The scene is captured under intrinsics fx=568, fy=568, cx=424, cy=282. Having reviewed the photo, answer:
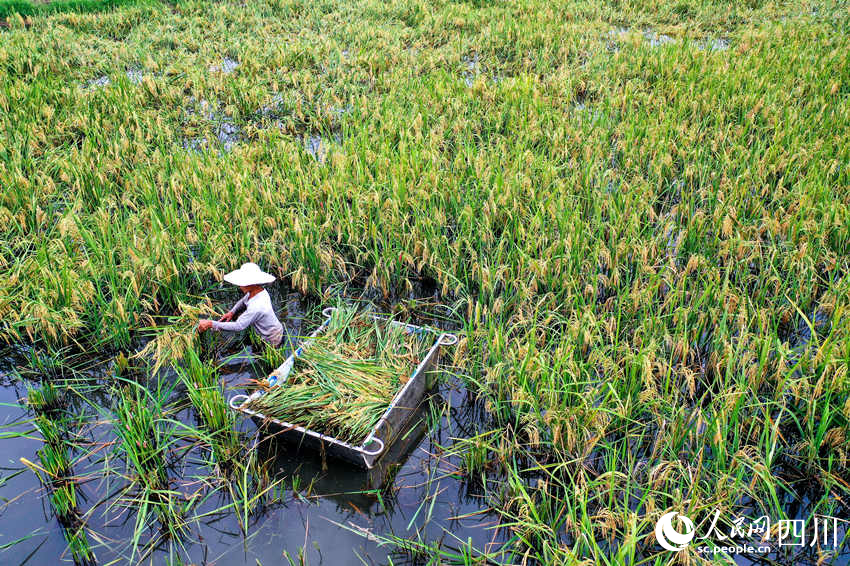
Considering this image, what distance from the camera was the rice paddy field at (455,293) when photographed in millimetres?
2678

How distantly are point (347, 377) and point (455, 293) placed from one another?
1.20 metres

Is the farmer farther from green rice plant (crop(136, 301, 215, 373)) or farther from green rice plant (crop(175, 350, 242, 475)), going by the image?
green rice plant (crop(175, 350, 242, 475))

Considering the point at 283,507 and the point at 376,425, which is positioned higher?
the point at 376,425

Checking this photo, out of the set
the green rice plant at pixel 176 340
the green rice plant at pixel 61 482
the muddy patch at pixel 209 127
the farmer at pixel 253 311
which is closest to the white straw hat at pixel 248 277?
the farmer at pixel 253 311

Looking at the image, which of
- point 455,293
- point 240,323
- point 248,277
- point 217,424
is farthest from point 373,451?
point 455,293

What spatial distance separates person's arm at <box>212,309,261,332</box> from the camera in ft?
11.6

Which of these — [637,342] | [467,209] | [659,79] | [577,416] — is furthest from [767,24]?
[577,416]

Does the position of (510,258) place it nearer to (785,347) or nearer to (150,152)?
(785,347)

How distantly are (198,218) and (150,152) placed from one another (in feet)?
5.97

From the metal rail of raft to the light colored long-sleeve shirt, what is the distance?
0.30 metres

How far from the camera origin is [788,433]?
3.04 metres

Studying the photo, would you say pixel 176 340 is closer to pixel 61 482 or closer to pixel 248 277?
pixel 248 277

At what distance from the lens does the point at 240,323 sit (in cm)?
355

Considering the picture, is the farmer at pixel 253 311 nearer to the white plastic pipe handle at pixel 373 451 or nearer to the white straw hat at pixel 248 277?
the white straw hat at pixel 248 277
